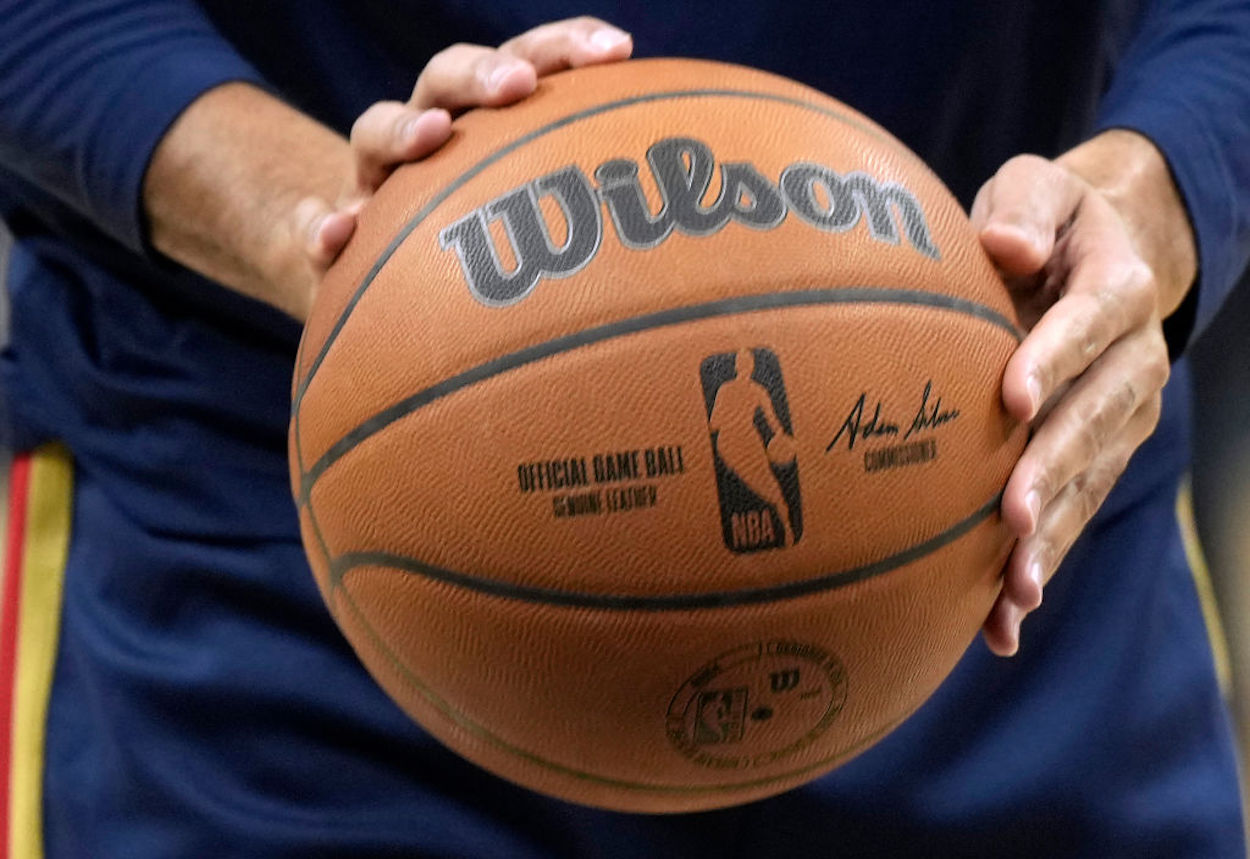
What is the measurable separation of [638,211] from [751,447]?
15cm

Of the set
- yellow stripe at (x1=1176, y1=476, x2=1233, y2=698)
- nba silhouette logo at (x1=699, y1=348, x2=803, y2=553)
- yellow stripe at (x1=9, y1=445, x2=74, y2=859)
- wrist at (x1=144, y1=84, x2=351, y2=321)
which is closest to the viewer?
nba silhouette logo at (x1=699, y1=348, x2=803, y2=553)

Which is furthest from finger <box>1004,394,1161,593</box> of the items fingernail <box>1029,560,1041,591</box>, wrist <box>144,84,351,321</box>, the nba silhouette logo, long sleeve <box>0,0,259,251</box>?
long sleeve <box>0,0,259,251</box>

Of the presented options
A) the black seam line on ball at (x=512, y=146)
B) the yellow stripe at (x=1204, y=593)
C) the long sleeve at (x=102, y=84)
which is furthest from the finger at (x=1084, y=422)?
the long sleeve at (x=102, y=84)

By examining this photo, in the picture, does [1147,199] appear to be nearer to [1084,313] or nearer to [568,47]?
[1084,313]

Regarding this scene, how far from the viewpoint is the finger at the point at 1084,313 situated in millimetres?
723

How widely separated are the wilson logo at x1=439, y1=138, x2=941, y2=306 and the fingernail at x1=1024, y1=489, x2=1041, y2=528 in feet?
0.57

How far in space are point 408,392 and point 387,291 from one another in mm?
69

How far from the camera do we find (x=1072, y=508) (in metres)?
0.83

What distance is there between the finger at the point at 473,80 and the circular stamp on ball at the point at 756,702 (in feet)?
1.23

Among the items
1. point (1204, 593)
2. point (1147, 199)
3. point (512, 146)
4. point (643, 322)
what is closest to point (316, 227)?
point (512, 146)

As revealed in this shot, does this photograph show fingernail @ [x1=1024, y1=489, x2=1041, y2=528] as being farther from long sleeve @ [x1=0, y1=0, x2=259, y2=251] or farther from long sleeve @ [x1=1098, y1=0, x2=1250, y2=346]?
long sleeve @ [x1=0, y1=0, x2=259, y2=251]

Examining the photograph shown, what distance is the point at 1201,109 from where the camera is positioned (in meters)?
1.10

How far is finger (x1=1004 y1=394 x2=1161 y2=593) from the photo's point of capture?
0.78 meters

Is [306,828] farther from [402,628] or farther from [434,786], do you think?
[402,628]
